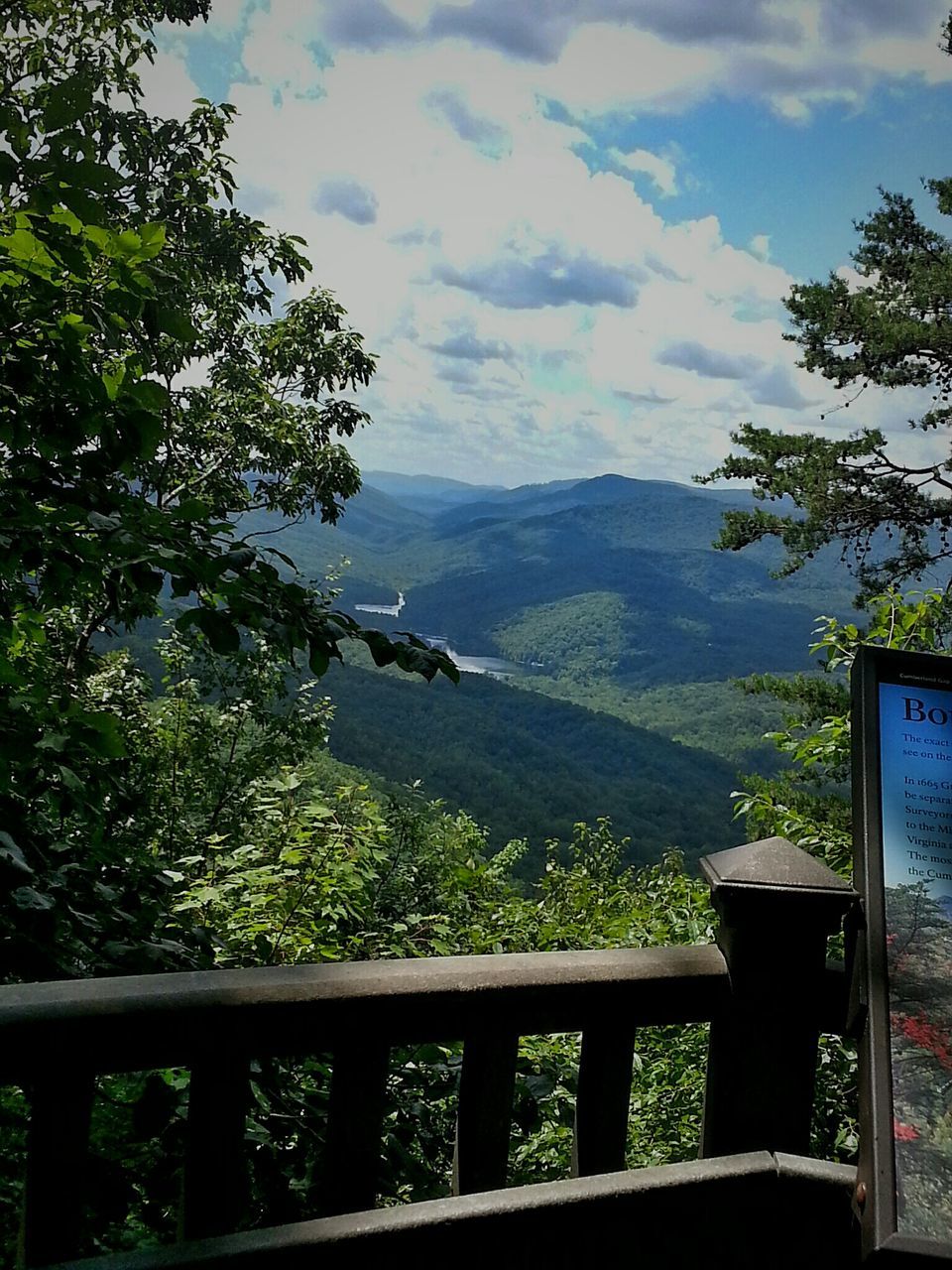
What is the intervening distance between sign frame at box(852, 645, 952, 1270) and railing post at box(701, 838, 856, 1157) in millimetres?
156

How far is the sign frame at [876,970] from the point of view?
81cm

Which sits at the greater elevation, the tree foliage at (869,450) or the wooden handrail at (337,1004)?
the tree foliage at (869,450)

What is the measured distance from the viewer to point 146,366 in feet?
3.84

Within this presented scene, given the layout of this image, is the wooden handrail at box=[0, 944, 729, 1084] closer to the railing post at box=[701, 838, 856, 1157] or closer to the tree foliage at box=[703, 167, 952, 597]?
the railing post at box=[701, 838, 856, 1157]

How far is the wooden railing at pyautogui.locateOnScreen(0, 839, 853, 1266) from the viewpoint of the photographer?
853 mm

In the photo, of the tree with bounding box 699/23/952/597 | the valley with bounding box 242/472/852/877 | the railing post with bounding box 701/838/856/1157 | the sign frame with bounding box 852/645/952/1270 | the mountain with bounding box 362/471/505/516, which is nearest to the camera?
Answer: the sign frame with bounding box 852/645/952/1270

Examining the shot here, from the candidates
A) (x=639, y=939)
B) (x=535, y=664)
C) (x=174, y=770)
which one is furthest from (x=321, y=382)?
(x=535, y=664)

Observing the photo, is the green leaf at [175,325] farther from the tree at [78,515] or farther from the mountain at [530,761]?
the mountain at [530,761]

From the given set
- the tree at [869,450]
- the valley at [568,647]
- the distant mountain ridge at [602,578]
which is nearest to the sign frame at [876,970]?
the valley at [568,647]

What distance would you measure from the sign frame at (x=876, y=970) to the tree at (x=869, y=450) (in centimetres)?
715

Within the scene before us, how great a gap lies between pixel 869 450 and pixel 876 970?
8005 millimetres

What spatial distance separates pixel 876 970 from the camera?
93 centimetres

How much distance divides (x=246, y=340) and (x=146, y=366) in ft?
22.9

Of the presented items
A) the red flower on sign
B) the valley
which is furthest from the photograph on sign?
the valley
